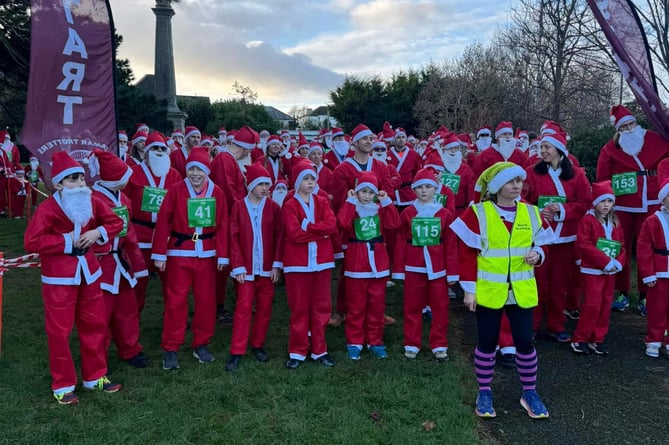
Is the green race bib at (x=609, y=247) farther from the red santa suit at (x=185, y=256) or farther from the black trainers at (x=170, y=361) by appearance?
the black trainers at (x=170, y=361)

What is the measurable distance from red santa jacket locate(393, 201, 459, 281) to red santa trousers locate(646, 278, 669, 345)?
225 cm

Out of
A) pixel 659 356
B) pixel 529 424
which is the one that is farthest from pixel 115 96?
pixel 659 356

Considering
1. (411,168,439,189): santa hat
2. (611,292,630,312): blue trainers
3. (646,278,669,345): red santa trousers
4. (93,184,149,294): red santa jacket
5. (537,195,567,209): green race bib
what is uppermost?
(411,168,439,189): santa hat

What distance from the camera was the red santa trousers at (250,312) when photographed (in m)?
5.33

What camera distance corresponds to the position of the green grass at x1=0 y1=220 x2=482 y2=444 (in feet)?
13.0

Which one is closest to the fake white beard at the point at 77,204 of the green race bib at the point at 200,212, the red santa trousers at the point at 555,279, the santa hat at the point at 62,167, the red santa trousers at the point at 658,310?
the santa hat at the point at 62,167

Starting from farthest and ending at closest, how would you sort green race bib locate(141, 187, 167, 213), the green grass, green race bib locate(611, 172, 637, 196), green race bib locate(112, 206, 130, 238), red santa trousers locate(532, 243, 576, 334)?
green race bib locate(611, 172, 637, 196)
green race bib locate(141, 187, 167, 213)
red santa trousers locate(532, 243, 576, 334)
green race bib locate(112, 206, 130, 238)
the green grass

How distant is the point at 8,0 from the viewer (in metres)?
11.5

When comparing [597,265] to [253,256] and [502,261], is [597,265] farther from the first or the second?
[253,256]

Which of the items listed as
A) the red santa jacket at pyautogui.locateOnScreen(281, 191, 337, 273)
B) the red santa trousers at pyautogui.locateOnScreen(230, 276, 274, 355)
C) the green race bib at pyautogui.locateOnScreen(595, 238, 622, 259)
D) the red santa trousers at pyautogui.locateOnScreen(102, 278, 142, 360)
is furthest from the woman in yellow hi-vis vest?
the red santa trousers at pyautogui.locateOnScreen(102, 278, 142, 360)

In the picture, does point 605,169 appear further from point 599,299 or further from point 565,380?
point 565,380

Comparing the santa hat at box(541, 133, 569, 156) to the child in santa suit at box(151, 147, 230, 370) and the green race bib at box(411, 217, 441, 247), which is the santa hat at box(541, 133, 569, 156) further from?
the child in santa suit at box(151, 147, 230, 370)

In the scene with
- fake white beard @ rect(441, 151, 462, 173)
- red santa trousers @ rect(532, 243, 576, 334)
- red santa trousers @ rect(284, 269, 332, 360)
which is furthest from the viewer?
fake white beard @ rect(441, 151, 462, 173)

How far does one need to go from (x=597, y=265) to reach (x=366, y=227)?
2553mm
